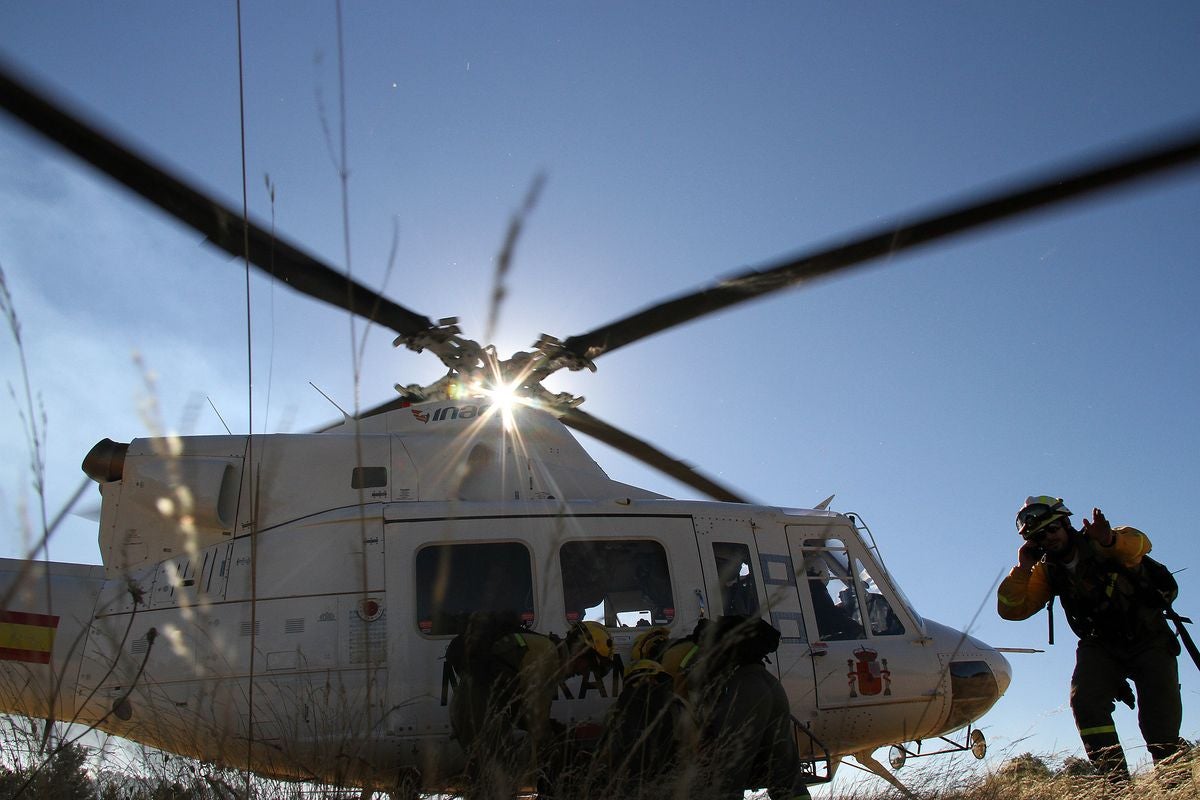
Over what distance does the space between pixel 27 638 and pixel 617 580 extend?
12.1ft

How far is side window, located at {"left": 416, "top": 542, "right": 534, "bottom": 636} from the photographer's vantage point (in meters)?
6.02

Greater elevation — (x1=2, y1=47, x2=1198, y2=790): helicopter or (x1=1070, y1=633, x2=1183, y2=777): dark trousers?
(x1=2, y1=47, x2=1198, y2=790): helicopter

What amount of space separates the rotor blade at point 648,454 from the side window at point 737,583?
67 cm

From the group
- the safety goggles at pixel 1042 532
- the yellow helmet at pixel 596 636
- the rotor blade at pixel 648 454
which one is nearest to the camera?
the yellow helmet at pixel 596 636

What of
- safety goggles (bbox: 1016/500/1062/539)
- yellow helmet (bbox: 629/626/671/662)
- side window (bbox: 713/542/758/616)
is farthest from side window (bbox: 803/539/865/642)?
yellow helmet (bbox: 629/626/671/662)

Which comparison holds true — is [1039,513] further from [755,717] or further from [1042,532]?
[755,717]

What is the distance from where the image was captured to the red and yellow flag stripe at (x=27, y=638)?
→ 230 inches

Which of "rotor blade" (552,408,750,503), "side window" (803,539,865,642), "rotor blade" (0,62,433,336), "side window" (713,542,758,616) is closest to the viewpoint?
"rotor blade" (0,62,433,336)

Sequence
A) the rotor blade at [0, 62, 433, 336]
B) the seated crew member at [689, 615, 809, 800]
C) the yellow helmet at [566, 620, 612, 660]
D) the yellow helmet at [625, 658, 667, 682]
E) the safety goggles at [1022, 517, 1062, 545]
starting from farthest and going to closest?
the safety goggles at [1022, 517, 1062, 545] → the yellow helmet at [566, 620, 612, 660] → the yellow helmet at [625, 658, 667, 682] → the seated crew member at [689, 615, 809, 800] → the rotor blade at [0, 62, 433, 336]

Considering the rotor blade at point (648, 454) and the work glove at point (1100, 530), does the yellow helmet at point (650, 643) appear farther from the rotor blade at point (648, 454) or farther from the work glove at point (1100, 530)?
the work glove at point (1100, 530)

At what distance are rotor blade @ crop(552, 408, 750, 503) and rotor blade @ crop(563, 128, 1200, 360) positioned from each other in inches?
40.1

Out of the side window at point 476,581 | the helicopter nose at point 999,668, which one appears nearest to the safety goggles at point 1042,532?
the helicopter nose at point 999,668

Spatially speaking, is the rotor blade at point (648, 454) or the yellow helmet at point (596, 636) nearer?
the yellow helmet at point (596, 636)

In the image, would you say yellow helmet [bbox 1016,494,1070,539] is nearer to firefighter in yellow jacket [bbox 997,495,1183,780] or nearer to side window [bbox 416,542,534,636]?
firefighter in yellow jacket [bbox 997,495,1183,780]
